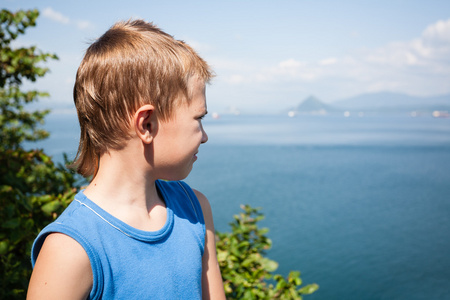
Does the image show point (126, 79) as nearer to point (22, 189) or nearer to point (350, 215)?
point (22, 189)

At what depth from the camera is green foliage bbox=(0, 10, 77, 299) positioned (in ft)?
7.64

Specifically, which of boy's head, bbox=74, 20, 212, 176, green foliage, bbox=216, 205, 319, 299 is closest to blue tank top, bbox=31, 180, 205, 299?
boy's head, bbox=74, 20, 212, 176

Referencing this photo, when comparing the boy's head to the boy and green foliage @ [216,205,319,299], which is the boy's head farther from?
green foliage @ [216,205,319,299]

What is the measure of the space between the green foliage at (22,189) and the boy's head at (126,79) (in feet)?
4.49

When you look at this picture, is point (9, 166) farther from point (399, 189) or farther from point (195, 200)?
point (399, 189)

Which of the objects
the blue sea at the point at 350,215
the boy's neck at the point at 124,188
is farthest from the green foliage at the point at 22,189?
the boy's neck at the point at 124,188

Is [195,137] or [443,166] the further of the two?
[443,166]

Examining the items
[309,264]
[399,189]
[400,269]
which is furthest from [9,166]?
[399,189]

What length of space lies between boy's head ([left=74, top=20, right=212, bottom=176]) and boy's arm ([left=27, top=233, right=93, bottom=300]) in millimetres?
386

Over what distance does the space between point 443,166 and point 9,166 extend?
3147 cm

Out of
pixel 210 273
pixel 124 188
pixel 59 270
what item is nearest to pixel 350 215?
pixel 210 273

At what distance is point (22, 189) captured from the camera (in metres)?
3.18

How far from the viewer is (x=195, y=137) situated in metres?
1.34

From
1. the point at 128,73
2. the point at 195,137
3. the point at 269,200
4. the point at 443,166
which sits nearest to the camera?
the point at 128,73
